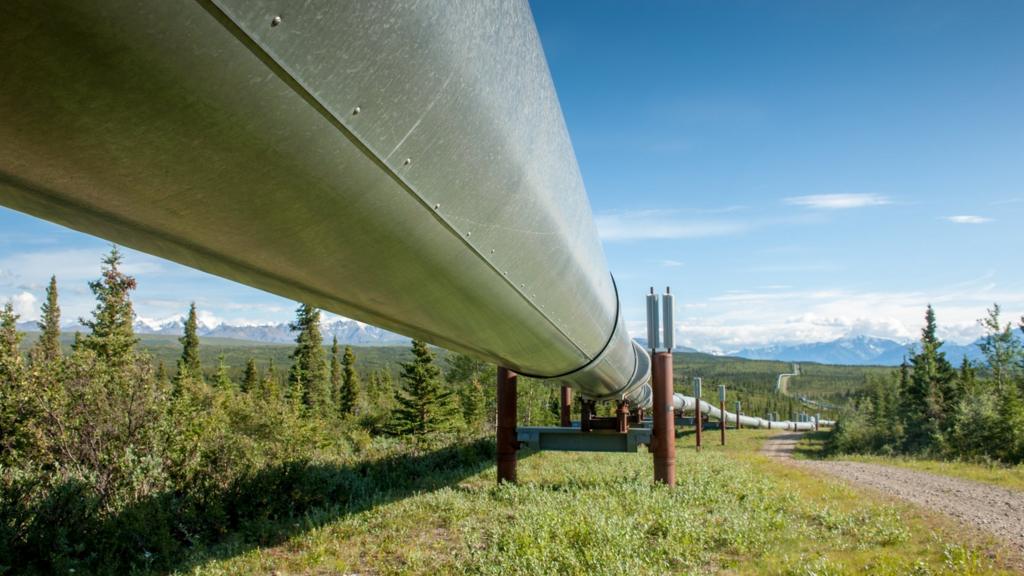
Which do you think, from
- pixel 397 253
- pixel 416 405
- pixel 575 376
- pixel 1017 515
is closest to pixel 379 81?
pixel 397 253

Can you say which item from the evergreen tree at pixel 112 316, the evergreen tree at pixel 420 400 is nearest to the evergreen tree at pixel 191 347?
the evergreen tree at pixel 112 316

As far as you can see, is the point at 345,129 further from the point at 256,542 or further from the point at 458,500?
the point at 458,500

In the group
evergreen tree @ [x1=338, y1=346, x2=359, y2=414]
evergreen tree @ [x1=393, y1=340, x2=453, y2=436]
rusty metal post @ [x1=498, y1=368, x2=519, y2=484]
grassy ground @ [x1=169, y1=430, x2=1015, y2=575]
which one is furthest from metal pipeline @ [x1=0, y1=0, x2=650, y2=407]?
evergreen tree @ [x1=338, y1=346, x2=359, y2=414]

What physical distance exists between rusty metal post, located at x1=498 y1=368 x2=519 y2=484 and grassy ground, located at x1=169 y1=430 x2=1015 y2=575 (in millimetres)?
475

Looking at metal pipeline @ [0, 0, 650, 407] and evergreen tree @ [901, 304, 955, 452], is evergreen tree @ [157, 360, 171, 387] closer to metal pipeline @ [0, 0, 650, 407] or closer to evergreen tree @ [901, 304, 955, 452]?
metal pipeline @ [0, 0, 650, 407]

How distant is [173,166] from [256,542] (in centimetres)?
728

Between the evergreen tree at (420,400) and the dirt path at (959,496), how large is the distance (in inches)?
772

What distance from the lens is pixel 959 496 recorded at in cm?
1179

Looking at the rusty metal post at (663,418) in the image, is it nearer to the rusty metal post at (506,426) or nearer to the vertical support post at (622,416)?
the vertical support post at (622,416)

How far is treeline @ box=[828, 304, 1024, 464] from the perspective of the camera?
76.5 feet

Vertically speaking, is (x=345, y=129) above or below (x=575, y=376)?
above

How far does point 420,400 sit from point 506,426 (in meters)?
21.2

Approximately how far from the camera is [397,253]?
2.16m

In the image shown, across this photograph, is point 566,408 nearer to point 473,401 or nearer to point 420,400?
point 420,400
